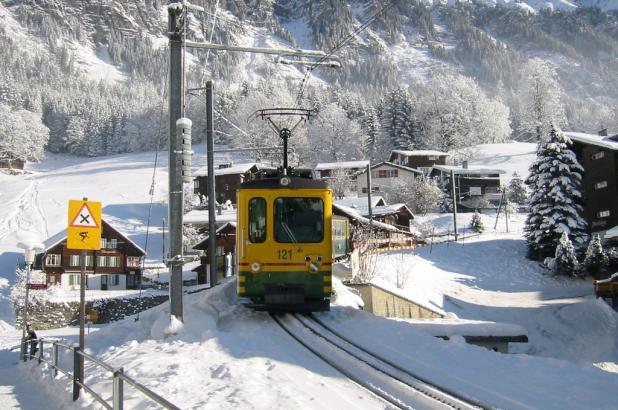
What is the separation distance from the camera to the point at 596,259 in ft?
133

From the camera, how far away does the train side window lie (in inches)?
561

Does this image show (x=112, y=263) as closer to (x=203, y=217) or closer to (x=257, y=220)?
(x=203, y=217)

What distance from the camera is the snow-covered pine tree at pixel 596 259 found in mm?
40250

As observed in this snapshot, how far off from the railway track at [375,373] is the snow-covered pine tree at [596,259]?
32405 millimetres

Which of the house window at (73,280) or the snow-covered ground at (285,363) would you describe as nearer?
the snow-covered ground at (285,363)

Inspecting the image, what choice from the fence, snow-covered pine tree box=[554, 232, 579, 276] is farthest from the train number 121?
snow-covered pine tree box=[554, 232, 579, 276]

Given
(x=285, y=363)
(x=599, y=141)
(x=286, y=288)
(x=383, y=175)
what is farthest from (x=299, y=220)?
(x=383, y=175)

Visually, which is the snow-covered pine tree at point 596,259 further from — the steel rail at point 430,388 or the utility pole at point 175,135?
the steel rail at point 430,388

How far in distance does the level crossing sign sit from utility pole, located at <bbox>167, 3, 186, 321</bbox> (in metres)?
3.93

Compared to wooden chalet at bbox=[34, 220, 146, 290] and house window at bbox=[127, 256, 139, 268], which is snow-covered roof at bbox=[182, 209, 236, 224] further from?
wooden chalet at bbox=[34, 220, 146, 290]

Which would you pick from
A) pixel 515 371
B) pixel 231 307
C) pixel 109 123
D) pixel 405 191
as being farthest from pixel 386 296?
pixel 109 123

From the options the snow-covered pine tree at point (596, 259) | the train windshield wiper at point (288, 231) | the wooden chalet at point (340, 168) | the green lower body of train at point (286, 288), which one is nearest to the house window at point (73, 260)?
the wooden chalet at point (340, 168)

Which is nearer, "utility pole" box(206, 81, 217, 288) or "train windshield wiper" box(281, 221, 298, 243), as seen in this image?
"train windshield wiper" box(281, 221, 298, 243)

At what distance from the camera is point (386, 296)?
24.3m
